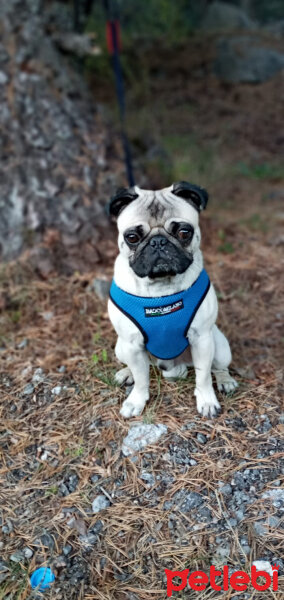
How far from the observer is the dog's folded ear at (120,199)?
2236mm

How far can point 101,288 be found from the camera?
142 inches

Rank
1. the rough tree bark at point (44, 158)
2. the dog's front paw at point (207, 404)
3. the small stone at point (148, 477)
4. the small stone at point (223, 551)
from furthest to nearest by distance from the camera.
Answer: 1. the rough tree bark at point (44, 158)
2. the dog's front paw at point (207, 404)
3. the small stone at point (148, 477)
4. the small stone at point (223, 551)

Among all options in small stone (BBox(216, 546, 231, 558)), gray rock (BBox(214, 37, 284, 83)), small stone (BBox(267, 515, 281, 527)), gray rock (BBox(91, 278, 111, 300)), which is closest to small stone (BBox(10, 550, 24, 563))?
small stone (BBox(216, 546, 231, 558))

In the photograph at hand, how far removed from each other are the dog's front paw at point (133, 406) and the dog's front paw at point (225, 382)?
0.46 m

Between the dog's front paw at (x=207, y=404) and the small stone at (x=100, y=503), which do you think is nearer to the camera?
the small stone at (x=100, y=503)

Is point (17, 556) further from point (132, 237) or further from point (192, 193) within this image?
point (192, 193)

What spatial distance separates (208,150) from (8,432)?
233 inches

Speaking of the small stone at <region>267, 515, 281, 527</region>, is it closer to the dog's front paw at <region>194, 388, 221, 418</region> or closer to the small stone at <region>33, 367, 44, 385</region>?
the dog's front paw at <region>194, 388, 221, 418</region>

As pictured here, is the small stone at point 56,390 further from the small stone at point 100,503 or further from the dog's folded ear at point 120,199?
the dog's folded ear at point 120,199

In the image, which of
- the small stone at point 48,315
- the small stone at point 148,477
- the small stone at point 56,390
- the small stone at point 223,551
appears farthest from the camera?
the small stone at point 48,315

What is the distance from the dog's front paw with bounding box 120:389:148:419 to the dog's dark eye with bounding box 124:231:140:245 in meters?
0.96

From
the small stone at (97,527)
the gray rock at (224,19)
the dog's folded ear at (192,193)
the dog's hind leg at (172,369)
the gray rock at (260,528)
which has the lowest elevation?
the small stone at (97,527)

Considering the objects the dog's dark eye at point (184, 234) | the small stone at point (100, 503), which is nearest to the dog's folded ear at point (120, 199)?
the dog's dark eye at point (184, 234)

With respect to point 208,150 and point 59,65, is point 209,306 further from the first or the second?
point 208,150
